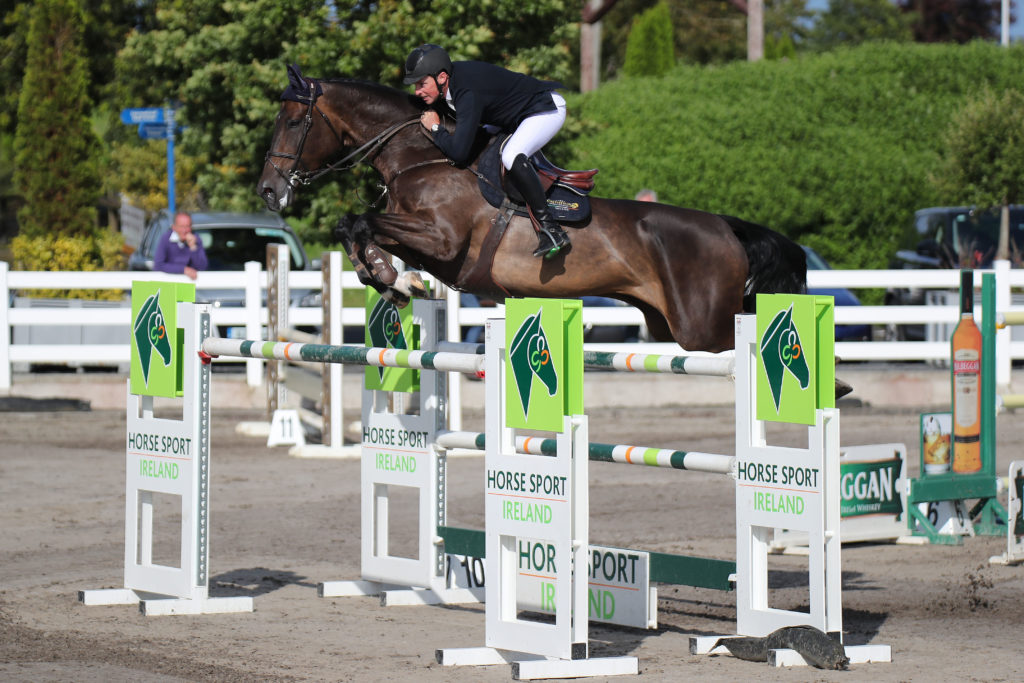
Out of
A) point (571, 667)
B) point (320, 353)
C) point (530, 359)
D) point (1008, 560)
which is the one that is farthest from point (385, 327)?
point (1008, 560)

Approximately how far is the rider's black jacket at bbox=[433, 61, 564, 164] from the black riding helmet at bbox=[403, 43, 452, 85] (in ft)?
0.22

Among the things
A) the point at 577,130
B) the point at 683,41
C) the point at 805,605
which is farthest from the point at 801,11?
the point at 805,605

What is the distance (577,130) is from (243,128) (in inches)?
158

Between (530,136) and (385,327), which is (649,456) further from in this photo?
(530,136)

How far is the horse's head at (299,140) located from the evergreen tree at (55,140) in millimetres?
15786

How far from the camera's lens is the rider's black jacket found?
639cm

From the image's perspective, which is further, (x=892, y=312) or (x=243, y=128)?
(x=243, y=128)

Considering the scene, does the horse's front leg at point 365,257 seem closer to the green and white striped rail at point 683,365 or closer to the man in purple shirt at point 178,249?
the green and white striped rail at point 683,365

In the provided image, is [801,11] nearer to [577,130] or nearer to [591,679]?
[577,130]

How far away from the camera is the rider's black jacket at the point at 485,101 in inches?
251

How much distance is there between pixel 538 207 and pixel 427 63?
2.62 feet

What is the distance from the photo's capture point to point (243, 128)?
672 inches

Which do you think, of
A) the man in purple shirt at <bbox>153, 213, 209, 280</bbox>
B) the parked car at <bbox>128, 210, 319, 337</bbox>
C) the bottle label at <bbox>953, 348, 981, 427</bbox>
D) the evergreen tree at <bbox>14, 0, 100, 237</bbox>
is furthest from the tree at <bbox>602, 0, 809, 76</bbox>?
the bottle label at <bbox>953, 348, 981, 427</bbox>

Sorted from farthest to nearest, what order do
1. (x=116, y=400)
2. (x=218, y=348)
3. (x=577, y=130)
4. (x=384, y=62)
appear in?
(x=577, y=130), (x=384, y=62), (x=116, y=400), (x=218, y=348)
